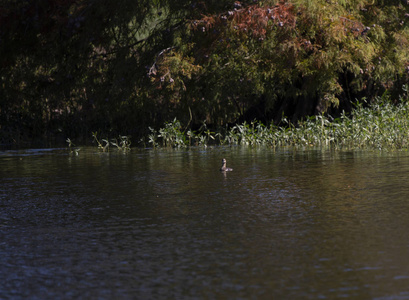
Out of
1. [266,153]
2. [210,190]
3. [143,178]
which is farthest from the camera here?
[266,153]

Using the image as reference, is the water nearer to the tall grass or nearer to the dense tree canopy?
the tall grass

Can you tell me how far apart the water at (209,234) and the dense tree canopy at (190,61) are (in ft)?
27.3

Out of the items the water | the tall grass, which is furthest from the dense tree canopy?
the water

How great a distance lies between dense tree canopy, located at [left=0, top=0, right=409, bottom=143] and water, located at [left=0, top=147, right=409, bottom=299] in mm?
8308

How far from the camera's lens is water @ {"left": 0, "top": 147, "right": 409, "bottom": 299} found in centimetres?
555

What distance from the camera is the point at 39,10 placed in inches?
1077

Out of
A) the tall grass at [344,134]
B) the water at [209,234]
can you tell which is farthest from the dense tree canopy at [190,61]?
the water at [209,234]

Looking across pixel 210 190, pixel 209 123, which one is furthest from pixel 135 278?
pixel 209 123

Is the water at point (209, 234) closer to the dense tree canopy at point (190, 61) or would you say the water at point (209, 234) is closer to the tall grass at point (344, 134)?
the tall grass at point (344, 134)

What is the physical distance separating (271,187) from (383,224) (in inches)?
142

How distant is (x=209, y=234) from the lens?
7.48 meters

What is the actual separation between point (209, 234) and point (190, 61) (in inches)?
616

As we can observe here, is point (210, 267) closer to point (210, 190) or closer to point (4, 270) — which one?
point (4, 270)

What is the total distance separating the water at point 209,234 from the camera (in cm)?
A: 555
